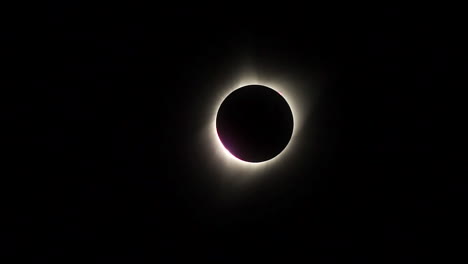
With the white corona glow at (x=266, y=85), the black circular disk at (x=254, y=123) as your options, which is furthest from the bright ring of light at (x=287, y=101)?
the black circular disk at (x=254, y=123)

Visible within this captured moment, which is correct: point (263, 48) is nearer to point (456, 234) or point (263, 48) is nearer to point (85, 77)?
point (85, 77)

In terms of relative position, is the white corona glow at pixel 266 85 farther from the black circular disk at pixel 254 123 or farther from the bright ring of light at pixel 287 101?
the black circular disk at pixel 254 123

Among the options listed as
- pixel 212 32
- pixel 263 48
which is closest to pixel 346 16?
pixel 263 48

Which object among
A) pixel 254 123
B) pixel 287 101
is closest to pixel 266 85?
pixel 287 101

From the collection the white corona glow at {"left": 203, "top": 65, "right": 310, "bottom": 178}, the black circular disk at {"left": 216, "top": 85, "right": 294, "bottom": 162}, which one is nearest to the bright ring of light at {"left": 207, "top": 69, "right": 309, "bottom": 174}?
the white corona glow at {"left": 203, "top": 65, "right": 310, "bottom": 178}

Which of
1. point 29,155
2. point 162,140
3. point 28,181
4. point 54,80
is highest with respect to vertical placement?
point 54,80
